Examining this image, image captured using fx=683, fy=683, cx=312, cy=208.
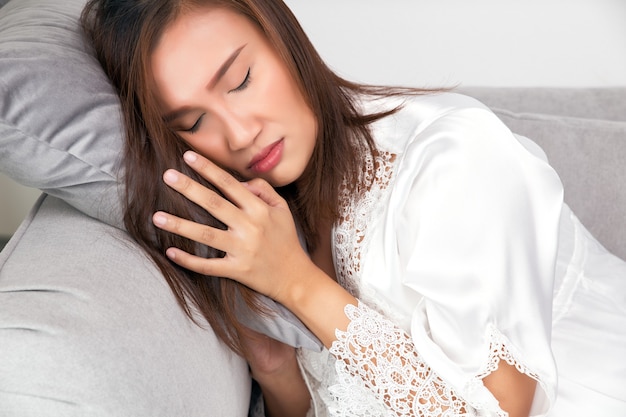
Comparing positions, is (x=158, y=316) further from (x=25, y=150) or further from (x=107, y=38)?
(x=107, y=38)

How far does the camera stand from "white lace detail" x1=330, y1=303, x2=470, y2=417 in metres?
1.15

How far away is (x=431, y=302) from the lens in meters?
1.14

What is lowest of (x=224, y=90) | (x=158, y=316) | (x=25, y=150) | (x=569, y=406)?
(x=569, y=406)

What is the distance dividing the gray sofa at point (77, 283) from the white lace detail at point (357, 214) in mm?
206

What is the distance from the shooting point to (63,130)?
107 centimetres

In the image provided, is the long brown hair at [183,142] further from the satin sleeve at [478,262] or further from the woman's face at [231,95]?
the satin sleeve at [478,262]

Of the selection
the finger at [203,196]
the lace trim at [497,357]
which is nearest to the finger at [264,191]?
the finger at [203,196]

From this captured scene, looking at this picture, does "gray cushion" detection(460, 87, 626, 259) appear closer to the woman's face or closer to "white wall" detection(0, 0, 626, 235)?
"white wall" detection(0, 0, 626, 235)

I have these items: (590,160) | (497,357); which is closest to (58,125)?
(497,357)

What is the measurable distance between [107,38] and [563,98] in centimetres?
126

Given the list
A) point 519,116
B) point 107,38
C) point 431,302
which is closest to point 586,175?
point 519,116

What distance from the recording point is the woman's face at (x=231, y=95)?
1.19 meters

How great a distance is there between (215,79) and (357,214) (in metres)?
0.37

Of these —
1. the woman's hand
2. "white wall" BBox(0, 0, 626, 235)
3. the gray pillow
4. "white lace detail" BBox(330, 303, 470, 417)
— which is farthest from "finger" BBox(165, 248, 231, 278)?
"white wall" BBox(0, 0, 626, 235)
